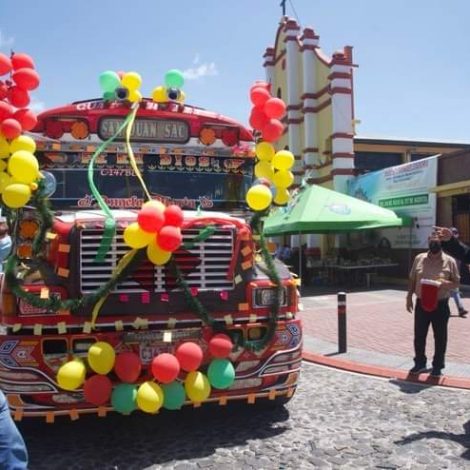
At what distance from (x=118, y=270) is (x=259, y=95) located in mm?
2299

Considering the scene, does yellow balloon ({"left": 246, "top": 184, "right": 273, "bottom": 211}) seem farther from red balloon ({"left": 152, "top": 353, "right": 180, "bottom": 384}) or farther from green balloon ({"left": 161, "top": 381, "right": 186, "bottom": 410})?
green balloon ({"left": 161, "top": 381, "right": 186, "bottom": 410})

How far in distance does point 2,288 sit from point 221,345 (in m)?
1.83

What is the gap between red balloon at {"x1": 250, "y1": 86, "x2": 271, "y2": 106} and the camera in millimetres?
5523

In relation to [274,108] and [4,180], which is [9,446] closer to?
[4,180]

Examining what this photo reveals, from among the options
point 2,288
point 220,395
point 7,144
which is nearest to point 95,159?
point 7,144

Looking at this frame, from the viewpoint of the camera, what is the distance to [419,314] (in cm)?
718

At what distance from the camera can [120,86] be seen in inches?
225

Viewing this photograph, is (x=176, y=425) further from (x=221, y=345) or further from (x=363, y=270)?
(x=363, y=270)

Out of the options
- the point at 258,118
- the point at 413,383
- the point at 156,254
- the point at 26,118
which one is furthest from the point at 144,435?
the point at 413,383

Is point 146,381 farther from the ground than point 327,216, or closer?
closer

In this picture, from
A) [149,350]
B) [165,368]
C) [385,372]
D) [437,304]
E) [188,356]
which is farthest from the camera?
[385,372]

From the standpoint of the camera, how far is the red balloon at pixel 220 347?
462 centimetres

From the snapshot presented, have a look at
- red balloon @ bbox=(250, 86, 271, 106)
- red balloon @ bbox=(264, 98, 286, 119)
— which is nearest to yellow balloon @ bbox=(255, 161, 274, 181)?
red balloon @ bbox=(264, 98, 286, 119)

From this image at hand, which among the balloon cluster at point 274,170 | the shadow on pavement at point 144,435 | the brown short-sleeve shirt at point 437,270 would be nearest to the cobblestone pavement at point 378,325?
the brown short-sleeve shirt at point 437,270
